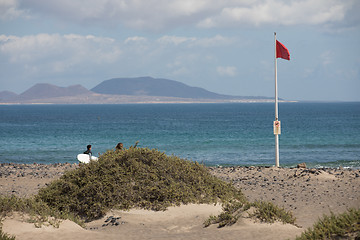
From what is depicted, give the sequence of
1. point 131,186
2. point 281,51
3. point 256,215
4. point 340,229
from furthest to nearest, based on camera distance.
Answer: point 281,51, point 131,186, point 256,215, point 340,229

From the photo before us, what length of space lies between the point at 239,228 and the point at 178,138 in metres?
42.2

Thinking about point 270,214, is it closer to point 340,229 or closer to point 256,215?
point 256,215

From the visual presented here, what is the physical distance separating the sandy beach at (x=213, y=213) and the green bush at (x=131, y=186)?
0.34m

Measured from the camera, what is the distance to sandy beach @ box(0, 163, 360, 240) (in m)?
10.4

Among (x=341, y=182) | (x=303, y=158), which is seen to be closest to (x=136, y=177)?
(x=341, y=182)

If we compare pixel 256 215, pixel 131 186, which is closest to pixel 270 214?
pixel 256 215

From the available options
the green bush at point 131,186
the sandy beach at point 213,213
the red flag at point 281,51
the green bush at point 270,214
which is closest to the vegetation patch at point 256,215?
the green bush at point 270,214

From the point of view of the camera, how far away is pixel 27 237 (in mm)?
10023

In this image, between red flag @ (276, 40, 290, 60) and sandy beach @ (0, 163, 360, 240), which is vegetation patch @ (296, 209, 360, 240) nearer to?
sandy beach @ (0, 163, 360, 240)

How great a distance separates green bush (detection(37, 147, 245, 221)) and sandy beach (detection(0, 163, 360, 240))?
0.34m

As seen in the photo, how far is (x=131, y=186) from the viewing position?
506 inches

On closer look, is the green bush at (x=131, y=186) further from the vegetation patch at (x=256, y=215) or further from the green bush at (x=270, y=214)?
the green bush at (x=270, y=214)

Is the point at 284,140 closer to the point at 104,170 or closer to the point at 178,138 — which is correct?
the point at 178,138

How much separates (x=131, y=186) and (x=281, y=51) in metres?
13.7
